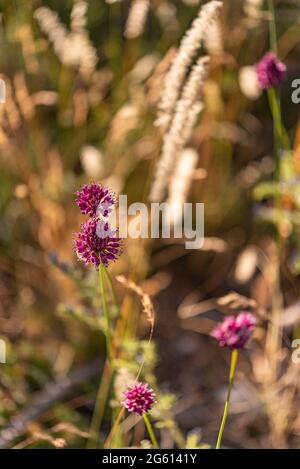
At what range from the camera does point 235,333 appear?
1208 mm

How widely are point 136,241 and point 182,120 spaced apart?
1.70ft

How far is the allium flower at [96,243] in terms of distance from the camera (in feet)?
3.42

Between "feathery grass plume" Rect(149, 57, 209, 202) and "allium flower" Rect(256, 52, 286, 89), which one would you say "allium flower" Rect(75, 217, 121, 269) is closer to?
"feathery grass plume" Rect(149, 57, 209, 202)

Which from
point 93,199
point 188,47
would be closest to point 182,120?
point 188,47

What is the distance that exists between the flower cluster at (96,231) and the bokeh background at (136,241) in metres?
0.50

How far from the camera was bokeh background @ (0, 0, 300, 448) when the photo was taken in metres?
1.79

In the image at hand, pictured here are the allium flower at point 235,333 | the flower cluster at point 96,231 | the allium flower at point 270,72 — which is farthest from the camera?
the allium flower at point 270,72

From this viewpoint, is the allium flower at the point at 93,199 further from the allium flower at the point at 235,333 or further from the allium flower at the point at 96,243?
the allium flower at the point at 235,333

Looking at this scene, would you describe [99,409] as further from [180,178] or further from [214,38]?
[214,38]

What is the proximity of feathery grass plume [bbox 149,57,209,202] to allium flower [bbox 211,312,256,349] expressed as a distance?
1.45 feet

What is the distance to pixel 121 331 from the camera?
5.42 feet

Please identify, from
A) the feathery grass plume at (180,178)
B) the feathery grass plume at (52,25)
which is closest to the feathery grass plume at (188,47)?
the feathery grass plume at (180,178)

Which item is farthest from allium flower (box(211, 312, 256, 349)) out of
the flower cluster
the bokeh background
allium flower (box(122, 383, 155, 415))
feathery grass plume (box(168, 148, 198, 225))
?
feathery grass plume (box(168, 148, 198, 225))
